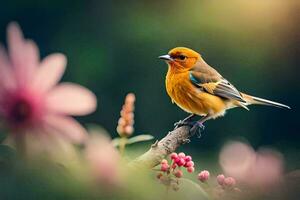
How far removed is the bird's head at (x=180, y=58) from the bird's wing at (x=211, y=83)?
0.09 ft

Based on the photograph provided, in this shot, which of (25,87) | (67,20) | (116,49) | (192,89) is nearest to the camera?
(25,87)

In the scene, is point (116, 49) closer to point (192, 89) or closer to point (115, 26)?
point (115, 26)

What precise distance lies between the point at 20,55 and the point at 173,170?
148 mm

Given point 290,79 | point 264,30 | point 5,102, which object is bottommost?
point 290,79

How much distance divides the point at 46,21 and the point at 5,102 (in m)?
1.10

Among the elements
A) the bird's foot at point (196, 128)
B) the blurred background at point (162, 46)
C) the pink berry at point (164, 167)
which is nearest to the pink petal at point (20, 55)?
the pink berry at point (164, 167)

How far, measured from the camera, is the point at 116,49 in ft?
4.47

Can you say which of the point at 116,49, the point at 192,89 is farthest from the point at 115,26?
the point at 192,89

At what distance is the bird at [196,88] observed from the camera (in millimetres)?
930

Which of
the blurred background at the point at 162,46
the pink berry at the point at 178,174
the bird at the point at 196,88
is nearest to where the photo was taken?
the pink berry at the point at 178,174

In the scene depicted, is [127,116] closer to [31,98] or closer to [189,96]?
[31,98]

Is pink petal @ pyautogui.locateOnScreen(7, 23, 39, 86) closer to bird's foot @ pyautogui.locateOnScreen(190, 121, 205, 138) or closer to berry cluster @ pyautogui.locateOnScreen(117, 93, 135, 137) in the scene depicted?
berry cluster @ pyautogui.locateOnScreen(117, 93, 135, 137)

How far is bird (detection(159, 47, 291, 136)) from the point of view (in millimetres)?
930

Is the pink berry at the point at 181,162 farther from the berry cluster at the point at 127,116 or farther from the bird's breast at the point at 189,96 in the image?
the bird's breast at the point at 189,96
